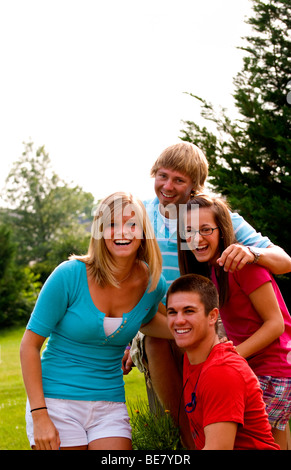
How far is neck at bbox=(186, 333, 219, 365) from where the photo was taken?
8.52ft

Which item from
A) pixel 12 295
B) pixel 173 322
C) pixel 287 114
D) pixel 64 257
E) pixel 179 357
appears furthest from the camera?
pixel 64 257

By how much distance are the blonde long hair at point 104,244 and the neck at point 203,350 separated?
50 cm

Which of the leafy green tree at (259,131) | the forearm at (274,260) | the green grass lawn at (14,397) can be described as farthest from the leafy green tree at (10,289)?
the forearm at (274,260)

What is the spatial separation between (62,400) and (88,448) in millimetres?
299

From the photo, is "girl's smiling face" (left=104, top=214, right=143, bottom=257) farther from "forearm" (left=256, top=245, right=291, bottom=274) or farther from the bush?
the bush

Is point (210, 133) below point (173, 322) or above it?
above

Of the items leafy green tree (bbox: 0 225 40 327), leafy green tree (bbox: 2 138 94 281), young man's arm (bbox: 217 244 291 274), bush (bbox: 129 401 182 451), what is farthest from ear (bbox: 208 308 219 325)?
leafy green tree (bbox: 2 138 94 281)

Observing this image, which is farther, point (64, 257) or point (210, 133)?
point (64, 257)

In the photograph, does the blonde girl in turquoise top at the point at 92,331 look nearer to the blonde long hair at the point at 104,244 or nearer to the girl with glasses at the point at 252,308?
the blonde long hair at the point at 104,244

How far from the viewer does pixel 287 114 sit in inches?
253

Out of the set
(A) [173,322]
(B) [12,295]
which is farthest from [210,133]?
(B) [12,295]

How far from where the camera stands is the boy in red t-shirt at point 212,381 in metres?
2.33

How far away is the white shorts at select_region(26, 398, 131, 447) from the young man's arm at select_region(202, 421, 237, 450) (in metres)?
0.73
